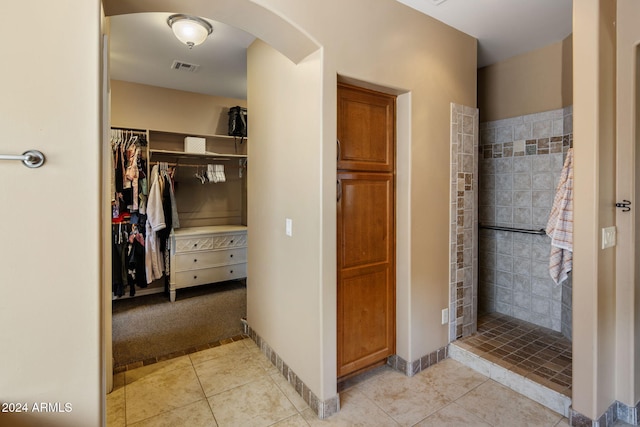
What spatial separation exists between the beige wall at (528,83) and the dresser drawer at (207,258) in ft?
11.4

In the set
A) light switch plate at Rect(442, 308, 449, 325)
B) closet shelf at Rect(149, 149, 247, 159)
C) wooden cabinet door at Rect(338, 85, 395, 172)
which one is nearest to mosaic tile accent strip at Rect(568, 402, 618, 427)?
light switch plate at Rect(442, 308, 449, 325)

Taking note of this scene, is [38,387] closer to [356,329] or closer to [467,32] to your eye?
[356,329]

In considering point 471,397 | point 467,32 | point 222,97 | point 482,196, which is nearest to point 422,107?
point 467,32

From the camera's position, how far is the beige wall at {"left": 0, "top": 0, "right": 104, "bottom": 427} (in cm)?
111

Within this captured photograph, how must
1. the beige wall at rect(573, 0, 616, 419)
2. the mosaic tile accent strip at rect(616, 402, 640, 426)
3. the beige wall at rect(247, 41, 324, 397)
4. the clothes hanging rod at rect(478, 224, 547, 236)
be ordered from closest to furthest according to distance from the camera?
the beige wall at rect(573, 0, 616, 419)
the mosaic tile accent strip at rect(616, 402, 640, 426)
the beige wall at rect(247, 41, 324, 397)
the clothes hanging rod at rect(478, 224, 547, 236)

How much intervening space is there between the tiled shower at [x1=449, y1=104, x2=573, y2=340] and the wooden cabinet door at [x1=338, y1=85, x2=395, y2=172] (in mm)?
606

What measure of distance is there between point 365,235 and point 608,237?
1.41m

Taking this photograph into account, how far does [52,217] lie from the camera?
117cm

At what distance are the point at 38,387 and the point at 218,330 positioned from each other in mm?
2081

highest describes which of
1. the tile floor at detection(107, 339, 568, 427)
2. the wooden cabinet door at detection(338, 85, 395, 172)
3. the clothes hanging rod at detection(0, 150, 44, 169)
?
the wooden cabinet door at detection(338, 85, 395, 172)

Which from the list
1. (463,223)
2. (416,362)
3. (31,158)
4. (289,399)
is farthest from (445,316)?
(31,158)

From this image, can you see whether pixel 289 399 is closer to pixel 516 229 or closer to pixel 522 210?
pixel 516 229

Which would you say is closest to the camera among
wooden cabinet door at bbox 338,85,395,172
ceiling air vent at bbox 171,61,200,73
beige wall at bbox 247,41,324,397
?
beige wall at bbox 247,41,324,397

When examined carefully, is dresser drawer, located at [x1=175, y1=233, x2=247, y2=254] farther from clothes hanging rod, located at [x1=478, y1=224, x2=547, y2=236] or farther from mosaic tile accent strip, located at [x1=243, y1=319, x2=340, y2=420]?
clothes hanging rod, located at [x1=478, y1=224, x2=547, y2=236]
